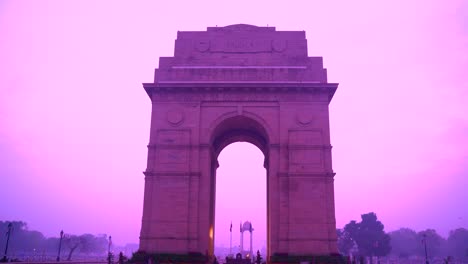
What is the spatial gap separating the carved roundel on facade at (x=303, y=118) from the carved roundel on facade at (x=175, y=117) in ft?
27.9

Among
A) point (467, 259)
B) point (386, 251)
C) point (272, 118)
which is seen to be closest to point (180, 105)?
point (272, 118)

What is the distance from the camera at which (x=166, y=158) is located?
108ft

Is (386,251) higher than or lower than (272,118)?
lower

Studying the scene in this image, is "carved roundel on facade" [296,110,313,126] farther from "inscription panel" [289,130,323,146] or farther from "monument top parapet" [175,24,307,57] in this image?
"monument top parapet" [175,24,307,57]

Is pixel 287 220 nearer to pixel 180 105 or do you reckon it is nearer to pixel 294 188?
pixel 294 188

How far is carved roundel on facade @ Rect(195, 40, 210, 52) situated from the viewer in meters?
36.0

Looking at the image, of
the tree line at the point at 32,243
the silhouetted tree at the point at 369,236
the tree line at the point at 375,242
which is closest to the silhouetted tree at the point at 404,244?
the tree line at the point at 375,242

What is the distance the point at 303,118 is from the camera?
109ft

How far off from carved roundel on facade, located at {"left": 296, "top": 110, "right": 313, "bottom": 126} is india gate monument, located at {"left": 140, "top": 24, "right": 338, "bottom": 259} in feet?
0.24

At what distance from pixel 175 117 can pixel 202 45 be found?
6.57 meters

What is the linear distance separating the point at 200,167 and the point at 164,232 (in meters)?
5.14

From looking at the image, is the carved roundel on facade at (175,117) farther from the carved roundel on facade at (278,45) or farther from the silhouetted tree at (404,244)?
the silhouetted tree at (404,244)

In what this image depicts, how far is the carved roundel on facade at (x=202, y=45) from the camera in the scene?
3600 centimetres

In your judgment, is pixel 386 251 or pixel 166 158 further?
pixel 386 251
